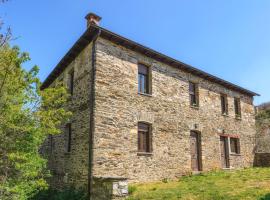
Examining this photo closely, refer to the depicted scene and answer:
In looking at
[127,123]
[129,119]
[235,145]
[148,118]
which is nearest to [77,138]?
[127,123]

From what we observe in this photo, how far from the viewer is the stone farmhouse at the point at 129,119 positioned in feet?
35.9

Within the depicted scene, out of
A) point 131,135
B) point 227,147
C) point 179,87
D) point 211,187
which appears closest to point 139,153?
point 131,135

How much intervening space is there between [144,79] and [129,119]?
2421 millimetres

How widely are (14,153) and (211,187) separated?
705cm

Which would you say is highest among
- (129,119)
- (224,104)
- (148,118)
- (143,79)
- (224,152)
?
(143,79)

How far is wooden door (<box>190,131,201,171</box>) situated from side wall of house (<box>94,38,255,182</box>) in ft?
0.91

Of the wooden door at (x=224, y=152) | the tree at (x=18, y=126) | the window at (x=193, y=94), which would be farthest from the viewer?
the wooden door at (x=224, y=152)

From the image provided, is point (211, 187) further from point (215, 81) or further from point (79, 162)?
point (215, 81)

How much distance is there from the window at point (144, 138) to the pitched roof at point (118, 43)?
3518 millimetres

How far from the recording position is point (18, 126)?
28.9 ft

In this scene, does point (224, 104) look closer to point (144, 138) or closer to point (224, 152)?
point (224, 152)

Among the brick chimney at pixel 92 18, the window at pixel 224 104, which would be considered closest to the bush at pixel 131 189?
the brick chimney at pixel 92 18

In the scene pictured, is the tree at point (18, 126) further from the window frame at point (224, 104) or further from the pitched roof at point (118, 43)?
the window frame at point (224, 104)

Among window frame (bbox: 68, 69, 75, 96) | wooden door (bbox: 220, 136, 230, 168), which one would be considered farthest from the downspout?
wooden door (bbox: 220, 136, 230, 168)
